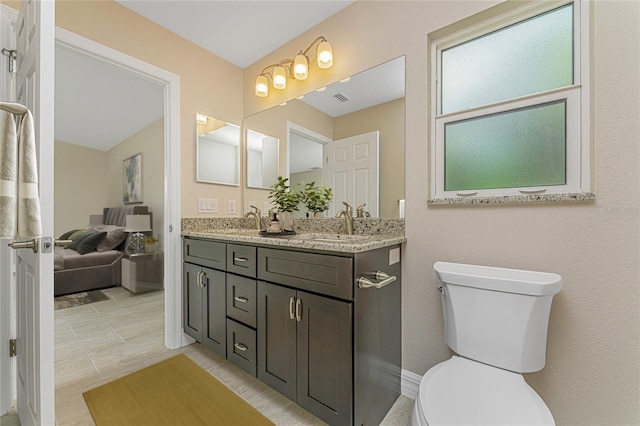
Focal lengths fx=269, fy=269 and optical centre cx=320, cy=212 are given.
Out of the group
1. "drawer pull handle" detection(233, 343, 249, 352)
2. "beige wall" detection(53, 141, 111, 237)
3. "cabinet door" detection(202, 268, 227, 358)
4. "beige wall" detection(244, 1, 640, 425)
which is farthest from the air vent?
"beige wall" detection(53, 141, 111, 237)

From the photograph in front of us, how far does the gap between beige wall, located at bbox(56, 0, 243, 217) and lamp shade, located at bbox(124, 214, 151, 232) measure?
7.17 ft

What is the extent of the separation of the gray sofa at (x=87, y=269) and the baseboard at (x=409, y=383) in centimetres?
395

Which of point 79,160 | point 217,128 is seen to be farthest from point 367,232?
point 79,160

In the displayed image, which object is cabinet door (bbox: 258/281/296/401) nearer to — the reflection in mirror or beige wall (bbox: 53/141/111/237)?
the reflection in mirror

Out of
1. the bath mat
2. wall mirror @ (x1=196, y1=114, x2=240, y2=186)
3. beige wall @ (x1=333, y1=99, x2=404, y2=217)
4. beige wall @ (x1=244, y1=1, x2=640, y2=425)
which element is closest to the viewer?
beige wall @ (x1=244, y1=1, x2=640, y2=425)

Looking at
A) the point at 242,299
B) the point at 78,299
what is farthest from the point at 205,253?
the point at 78,299

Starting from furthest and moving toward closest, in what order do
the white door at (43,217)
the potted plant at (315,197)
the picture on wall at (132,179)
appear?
1. the picture on wall at (132,179)
2. the potted plant at (315,197)
3. the white door at (43,217)

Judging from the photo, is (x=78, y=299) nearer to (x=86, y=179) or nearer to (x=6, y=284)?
(x=6, y=284)

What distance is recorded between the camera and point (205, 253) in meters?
1.90

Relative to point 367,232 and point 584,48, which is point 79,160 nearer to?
point 367,232

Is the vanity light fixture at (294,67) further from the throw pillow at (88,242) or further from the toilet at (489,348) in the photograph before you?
the throw pillow at (88,242)

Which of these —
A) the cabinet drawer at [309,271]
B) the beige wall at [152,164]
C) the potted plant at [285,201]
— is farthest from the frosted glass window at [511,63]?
the beige wall at [152,164]

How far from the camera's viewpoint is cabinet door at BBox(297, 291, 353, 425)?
116cm

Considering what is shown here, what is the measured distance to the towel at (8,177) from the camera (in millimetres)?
806
